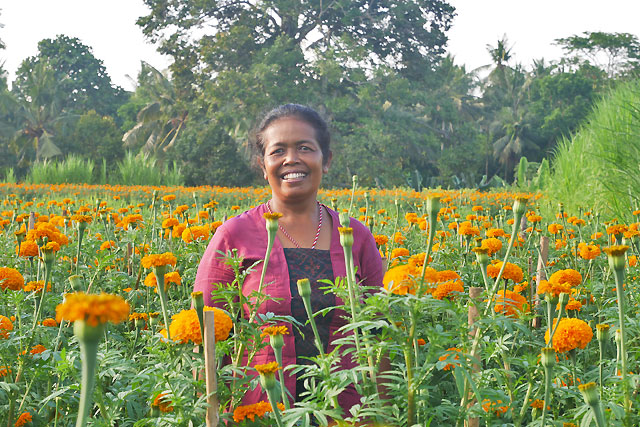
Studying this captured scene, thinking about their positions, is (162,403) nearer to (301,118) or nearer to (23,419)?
(23,419)

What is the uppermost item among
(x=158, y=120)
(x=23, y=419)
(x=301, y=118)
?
(x=158, y=120)

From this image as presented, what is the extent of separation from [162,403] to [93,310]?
2.06 feet

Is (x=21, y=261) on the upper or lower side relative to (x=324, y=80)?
lower

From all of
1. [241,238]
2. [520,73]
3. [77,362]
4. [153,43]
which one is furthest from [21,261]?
[520,73]

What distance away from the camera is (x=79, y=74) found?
39406 mm

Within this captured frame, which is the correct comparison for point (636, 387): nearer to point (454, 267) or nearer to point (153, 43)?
point (454, 267)

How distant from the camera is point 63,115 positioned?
29.8 meters

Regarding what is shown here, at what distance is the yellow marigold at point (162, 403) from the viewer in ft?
3.37

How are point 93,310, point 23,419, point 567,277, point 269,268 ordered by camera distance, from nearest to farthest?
point 93,310
point 23,419
point 567,277
point 269,268

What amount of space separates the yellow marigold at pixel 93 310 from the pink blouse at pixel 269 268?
3.76 ft

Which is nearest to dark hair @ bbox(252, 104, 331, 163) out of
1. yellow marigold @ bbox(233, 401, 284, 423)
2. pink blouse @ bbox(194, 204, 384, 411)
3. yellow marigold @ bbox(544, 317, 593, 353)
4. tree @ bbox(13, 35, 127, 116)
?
pink blouse @ bbox(194, 204, 384, 411)

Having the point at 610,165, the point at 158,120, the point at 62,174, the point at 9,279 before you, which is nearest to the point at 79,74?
the point at 158,120

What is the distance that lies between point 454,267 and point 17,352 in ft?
5.96

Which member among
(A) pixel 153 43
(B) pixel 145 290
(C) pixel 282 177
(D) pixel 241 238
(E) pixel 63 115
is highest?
(A) pixel 153 43
